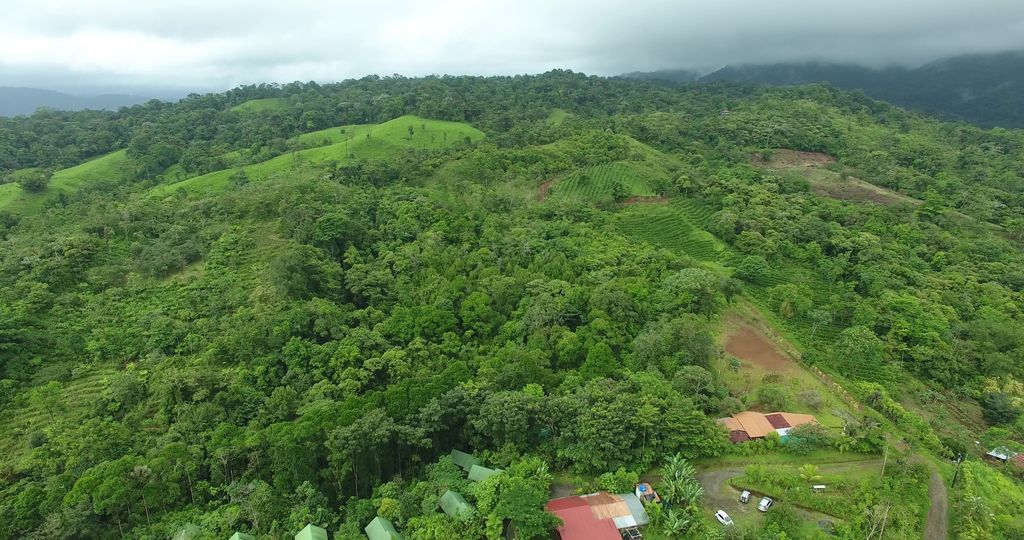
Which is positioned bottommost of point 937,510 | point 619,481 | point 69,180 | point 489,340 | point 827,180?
point 937,510

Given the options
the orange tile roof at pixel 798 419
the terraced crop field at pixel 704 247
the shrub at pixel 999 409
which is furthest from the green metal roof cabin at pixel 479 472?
the shrub at pixel 999 409

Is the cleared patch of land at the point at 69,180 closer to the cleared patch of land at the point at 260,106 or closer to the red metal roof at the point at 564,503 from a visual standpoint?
the cleared patch of land at the point at 260,106

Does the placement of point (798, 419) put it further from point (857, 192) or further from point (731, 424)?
point (857, 192)

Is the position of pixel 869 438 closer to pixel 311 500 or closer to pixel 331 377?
pixel 311 500

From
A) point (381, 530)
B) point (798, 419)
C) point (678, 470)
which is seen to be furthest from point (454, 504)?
point (798, 419)

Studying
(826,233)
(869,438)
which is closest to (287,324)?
(869,438)

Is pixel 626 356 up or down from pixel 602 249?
down
